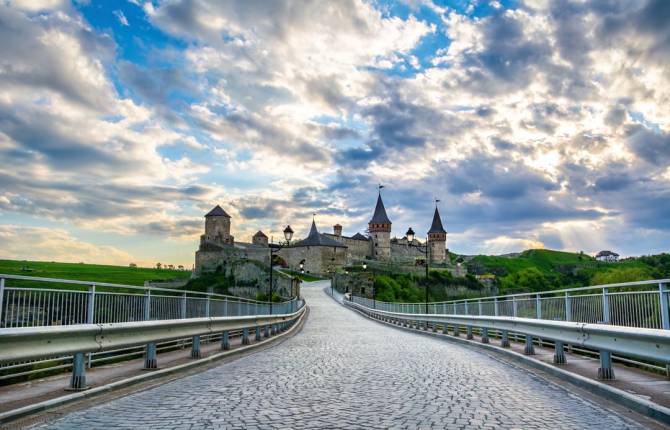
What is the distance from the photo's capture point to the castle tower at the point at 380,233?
145 meters

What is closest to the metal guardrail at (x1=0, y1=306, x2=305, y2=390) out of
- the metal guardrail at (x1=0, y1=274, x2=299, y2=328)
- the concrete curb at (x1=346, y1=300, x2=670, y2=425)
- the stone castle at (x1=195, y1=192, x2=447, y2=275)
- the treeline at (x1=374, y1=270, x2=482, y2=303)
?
the metal guardrail at (x1=0, y1=274, x2=299, y2=328)

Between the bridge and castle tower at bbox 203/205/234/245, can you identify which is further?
castle tower at bbox 203/205/234/245

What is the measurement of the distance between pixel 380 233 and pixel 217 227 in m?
40.0

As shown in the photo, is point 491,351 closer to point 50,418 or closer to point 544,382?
point 544,382

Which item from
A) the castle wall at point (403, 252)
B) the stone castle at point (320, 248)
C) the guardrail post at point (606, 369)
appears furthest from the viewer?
the castle wall at point (403, 252)

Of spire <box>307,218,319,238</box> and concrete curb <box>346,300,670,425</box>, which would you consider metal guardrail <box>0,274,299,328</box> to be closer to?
concrete curb <box>346,300,670,425</box>

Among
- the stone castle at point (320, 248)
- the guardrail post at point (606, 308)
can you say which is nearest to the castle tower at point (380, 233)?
the stone castle at point (320, 248)

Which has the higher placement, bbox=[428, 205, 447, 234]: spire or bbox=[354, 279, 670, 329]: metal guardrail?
bbox=[428, 205, 447, 234]: spire

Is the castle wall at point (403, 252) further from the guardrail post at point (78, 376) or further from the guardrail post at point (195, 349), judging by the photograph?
the guardrail post at point (78, 376)

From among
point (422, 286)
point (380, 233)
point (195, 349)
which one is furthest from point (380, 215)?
point (195, 349)

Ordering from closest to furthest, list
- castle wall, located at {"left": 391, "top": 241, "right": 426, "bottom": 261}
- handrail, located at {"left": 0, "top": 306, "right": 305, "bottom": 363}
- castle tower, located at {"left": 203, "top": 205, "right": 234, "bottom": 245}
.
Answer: handrail, located at {"left": 0, "top": 306, "right": 305, "bottom": 363} → castle tower, located at {"left": 203, "top": 205, "right": 234, "bottom": 245} → castle wall, located at {"left": 391, "top": 241, "right": 426, "bottom": 261}

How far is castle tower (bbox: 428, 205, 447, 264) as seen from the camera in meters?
146

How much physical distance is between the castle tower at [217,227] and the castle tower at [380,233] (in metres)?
35.6

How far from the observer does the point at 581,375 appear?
8891mm
